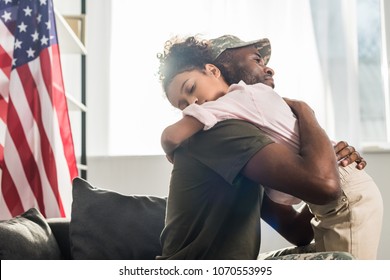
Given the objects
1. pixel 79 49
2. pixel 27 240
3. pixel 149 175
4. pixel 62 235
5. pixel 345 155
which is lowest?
pixel 149 175

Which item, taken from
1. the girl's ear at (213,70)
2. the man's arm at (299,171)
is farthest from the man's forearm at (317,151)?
the girl's ear at (213,70)

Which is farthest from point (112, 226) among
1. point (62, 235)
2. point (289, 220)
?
point (289, 220)

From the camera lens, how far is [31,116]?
2.27 meters

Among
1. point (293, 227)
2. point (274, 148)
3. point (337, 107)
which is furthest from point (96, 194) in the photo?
point (337, 107)

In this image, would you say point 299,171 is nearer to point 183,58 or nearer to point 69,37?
point 183,58

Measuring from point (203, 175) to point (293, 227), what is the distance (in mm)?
466

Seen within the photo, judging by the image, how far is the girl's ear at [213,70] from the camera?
1.30m

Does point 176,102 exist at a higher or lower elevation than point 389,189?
higher

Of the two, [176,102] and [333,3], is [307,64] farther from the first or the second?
[176,102]

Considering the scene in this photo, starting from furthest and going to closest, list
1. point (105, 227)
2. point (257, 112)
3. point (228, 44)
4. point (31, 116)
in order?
point (31, 116) < point (105, 227) < point (228, 44) < point (257, 112)

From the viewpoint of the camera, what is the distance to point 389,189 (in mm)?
2805

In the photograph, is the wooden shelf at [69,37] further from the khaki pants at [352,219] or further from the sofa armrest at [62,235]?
the khaki pants at [352,219]

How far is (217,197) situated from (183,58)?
41 centimetres

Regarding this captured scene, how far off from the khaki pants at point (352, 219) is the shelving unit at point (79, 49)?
1.74 m
